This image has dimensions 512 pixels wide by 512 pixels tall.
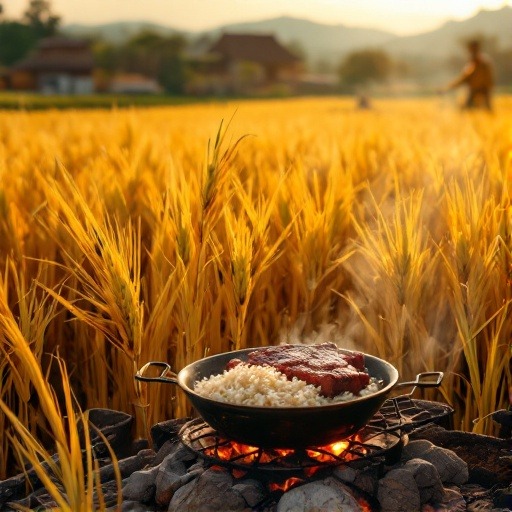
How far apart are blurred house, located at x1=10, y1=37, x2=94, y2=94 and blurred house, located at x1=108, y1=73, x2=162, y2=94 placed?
5.70ft

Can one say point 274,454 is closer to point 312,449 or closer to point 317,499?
point 312,449

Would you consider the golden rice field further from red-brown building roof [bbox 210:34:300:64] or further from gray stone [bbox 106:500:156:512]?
red-brown building roof [bbox 210:34:300:64]

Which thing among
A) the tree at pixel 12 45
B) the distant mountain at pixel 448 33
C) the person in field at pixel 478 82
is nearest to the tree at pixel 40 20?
the tree at pixel 12 45

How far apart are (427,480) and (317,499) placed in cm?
36

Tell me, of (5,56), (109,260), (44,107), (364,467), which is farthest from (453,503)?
(5,56)

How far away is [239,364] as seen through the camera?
2.30m

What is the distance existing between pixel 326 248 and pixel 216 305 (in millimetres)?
419

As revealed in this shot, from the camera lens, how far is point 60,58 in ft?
202

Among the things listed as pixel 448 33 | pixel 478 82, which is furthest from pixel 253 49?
pixel 448 33

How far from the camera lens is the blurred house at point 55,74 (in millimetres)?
59688

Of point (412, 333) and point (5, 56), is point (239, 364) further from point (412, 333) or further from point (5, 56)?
point (5, 56)

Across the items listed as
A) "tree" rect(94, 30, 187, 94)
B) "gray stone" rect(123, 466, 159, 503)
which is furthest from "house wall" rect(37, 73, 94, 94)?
"gray stone" rect(123, 466, 159, 503)

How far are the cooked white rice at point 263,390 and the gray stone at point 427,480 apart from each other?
9.2 inches

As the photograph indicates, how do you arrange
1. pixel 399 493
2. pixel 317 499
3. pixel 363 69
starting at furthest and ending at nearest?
pixel 363 69
pixel 399 493
pixel 317 499
